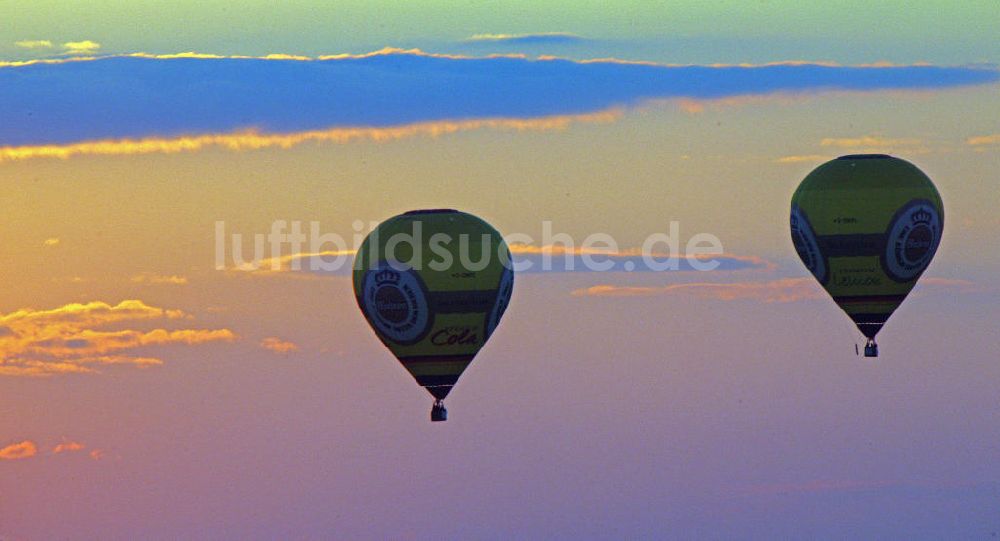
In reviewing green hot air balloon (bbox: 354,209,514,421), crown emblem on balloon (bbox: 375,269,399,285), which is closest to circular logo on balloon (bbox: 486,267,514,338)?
green hot air balloon (bbox: 354,209,514,421)

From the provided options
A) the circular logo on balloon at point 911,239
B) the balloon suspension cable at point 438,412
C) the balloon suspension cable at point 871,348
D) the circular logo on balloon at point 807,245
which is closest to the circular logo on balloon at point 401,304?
the balloon suspension cable at point 438,412

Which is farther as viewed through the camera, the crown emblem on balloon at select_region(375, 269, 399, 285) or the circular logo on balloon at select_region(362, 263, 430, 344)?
the crown emblem on balloon at select_region(375, 269, 399, 285)

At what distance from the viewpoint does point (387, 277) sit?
11538 cm

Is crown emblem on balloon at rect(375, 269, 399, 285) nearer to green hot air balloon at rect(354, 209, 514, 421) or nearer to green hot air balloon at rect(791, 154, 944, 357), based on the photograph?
green hot air balloon at rect(354, 209, 514, 421)

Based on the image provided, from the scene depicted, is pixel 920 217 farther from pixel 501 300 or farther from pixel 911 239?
pixel 501 300

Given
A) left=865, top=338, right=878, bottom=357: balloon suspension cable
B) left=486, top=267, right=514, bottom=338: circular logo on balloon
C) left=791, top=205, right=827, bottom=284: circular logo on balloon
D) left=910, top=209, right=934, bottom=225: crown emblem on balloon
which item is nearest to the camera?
left=486, top=267, right=514, bottom=338: circular logo on balloon

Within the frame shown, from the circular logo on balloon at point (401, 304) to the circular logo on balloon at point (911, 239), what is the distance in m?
16.8

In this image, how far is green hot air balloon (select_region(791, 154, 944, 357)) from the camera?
117812 mm

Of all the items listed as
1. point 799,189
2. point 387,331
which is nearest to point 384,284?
point 387,331

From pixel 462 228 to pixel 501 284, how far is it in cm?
260

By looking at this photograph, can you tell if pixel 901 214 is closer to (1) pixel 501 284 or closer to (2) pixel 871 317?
(2) pixel 871 317

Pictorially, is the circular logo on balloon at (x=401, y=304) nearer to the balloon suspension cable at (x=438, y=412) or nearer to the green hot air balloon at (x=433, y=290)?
the green hot air balloon at (x=433, y=290)

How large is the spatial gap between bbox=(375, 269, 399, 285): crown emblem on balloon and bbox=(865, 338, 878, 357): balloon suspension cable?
1716 cm

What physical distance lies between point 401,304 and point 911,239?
60.5 ft
